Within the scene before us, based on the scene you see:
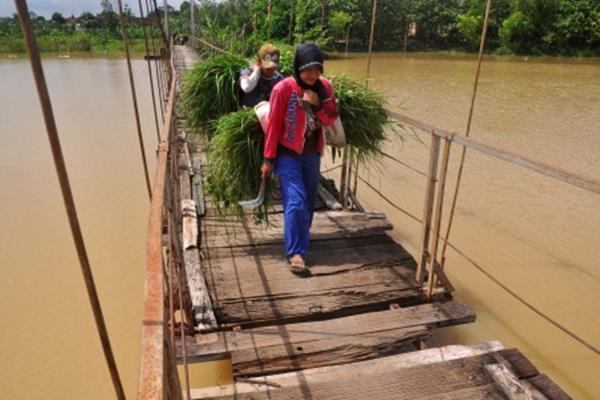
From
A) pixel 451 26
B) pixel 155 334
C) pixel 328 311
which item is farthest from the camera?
pixel 451 26

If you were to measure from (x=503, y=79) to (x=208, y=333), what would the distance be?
14.9m

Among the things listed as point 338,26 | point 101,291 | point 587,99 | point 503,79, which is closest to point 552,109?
point 587,99

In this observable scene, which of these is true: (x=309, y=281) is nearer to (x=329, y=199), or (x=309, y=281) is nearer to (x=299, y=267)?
(x=299, y=267)

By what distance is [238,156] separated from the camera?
9.16 feet

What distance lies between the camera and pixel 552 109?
9.84 meters

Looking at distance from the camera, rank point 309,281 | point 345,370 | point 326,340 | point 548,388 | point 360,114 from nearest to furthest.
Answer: point 548,388 → point 345,370 → point 326,340 → point 309,281 → point 360,114

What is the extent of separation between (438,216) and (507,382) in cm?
81

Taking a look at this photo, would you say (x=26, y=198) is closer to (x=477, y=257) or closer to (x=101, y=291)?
(x=101, y=291)

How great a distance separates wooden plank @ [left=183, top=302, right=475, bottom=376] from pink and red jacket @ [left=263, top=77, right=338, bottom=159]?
92cm

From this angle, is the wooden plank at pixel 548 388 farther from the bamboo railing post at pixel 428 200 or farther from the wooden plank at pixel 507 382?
the bamboo railing post at pixel 428 200

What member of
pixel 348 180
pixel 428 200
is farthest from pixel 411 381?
pixel 348 180

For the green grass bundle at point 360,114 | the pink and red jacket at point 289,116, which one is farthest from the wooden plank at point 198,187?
the green grass bundle at point 360,114

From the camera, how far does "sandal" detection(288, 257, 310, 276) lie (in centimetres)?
265

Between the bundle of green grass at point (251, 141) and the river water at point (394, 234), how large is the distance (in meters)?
0.24
